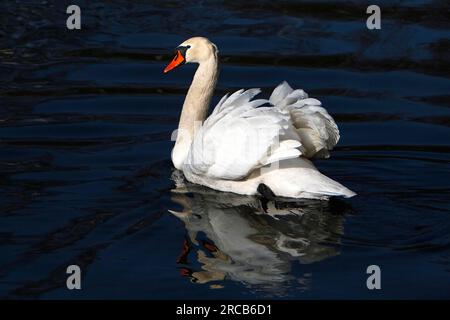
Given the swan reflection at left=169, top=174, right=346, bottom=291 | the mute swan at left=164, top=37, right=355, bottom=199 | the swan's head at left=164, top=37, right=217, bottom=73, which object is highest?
the swan's head at left=164, top=37, right=217, bottom=73

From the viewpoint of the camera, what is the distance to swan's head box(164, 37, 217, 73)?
34.7ft

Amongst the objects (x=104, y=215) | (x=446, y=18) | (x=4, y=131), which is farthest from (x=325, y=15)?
(x=104, y=215)

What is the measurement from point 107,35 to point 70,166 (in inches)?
163

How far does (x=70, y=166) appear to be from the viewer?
1062 cm

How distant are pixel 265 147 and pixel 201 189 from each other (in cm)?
110

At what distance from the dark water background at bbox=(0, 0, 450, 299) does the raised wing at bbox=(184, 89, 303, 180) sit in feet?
1.20

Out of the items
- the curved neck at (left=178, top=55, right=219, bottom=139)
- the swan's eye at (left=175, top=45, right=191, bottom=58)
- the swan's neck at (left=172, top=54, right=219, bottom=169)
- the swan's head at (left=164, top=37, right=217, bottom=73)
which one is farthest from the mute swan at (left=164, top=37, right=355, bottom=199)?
the swan's eye at (left=175, top=45, right=191, bottom=58)

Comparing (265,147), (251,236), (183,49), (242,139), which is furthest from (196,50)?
(251,236)

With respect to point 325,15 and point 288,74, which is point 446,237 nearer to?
point 288,74

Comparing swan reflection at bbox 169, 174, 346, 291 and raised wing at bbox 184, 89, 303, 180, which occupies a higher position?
raised wing at bbox 184, 89, 303, 180

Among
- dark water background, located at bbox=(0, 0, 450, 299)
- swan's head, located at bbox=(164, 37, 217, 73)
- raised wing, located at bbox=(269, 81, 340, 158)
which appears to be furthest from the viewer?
swan's head, located at bbox=(164, 37, 217, 73)

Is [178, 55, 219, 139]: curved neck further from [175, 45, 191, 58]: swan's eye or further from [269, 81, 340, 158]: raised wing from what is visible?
[269, 81, 340, 158]: raised wing

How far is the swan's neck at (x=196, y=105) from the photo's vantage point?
1062 centimetres
